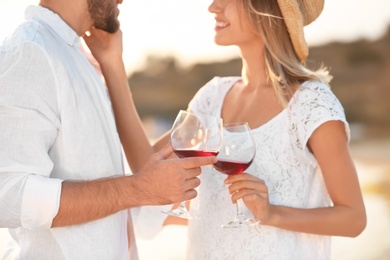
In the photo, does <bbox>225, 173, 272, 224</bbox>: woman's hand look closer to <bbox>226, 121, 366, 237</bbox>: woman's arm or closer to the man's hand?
<bbox>226, 121, 366, 237</bbox>: woman's arm

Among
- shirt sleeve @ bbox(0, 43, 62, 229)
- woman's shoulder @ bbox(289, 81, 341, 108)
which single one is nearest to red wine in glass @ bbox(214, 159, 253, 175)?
woman's shoulder @ bbox(289, 81, 341, 108)

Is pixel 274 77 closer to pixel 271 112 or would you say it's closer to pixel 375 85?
pixel 271 112

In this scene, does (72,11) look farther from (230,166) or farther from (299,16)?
(299,16)

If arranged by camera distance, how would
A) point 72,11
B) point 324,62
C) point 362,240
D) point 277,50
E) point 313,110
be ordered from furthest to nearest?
point 324,62
point 362,240
point 277,50
point 313,110
point 72,11

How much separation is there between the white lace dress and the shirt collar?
3.09ft

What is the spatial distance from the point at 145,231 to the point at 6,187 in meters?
1.09

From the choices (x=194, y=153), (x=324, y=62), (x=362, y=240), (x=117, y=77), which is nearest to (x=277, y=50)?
(x=117, y=77)

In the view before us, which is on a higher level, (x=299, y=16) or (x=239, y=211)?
(x=299, y=16)

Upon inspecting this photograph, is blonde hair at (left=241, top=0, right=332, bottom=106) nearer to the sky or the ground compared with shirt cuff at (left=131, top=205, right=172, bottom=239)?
nearer to the sky

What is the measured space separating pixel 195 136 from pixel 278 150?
620mm

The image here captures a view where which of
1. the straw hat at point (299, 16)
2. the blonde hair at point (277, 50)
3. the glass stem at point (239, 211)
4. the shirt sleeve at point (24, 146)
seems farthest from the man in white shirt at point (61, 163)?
the straw hat at point (299, 16)

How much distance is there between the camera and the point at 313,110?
304cm

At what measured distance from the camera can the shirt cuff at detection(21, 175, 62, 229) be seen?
8.02ft

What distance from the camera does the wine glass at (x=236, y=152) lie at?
2799 millimetres
